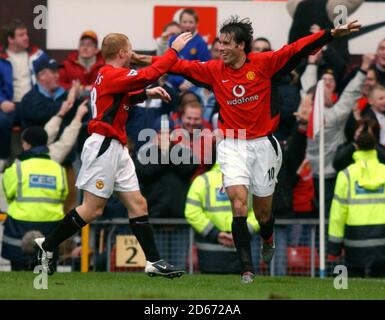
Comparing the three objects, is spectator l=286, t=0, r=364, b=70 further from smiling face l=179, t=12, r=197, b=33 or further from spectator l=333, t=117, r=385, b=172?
smiling face l=179, t=12, r=197, b=33

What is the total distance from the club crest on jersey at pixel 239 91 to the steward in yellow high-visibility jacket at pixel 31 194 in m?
3.37

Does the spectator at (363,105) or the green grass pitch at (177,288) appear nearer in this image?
the green grass pitch at (177,288)

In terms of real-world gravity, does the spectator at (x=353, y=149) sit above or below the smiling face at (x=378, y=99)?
below

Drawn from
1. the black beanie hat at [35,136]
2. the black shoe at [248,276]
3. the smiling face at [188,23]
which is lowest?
the black shoe at [248,276]

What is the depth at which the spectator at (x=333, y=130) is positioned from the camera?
17.3 meters

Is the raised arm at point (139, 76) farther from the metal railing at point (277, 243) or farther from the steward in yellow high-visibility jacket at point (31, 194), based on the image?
the metal railing at point (277, 243)

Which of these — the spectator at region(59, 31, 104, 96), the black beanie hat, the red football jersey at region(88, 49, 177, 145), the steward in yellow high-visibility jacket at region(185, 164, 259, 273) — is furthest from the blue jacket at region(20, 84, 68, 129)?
the red football jersey at region(88, 49, 177, 145)

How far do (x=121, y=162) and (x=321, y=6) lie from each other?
591 centimetres

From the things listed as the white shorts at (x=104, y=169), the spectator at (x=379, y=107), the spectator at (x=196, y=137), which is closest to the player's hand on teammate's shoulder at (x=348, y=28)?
the white shorts at (x=104, y=169)

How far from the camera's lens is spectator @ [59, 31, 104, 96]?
1755cm

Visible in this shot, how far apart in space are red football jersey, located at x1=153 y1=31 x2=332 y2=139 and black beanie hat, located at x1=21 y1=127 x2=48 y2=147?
316 cm

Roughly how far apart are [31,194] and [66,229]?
276 centimetres

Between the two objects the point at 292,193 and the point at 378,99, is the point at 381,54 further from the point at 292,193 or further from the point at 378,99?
the point at 292,193

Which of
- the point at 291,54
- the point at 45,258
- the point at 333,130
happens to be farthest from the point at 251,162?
the point at 333,130
